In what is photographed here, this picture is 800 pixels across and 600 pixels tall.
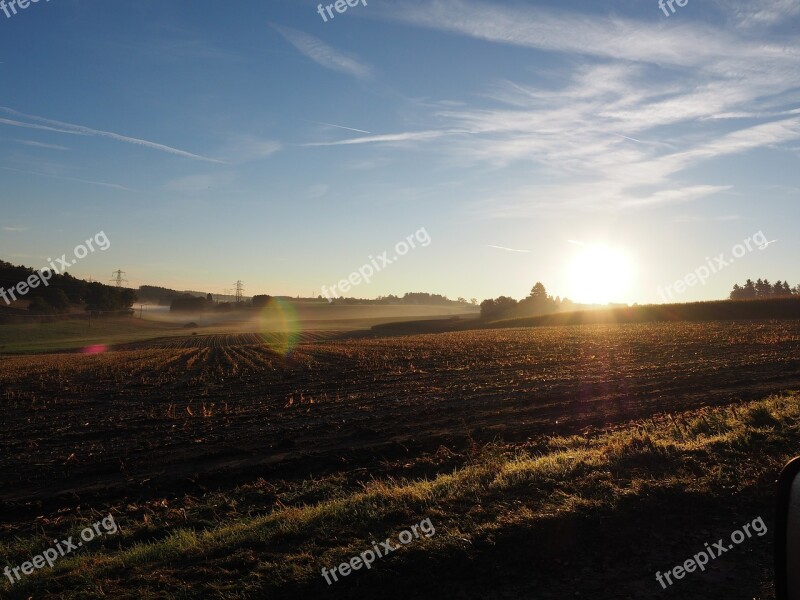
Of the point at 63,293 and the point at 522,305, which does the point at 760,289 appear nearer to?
the point at 522,305

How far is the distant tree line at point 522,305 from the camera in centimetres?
12825

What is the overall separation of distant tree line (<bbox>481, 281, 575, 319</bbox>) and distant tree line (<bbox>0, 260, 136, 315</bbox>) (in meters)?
77.9

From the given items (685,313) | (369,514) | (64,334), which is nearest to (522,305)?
(685,313)

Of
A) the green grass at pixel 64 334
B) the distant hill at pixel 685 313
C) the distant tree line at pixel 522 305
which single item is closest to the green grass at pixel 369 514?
the distant hill at pixel 685 313

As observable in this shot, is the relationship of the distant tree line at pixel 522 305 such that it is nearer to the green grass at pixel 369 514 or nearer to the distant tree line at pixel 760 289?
the distant tree line at pixel 760 289

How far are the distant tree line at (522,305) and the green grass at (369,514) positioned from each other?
116344 millimetres

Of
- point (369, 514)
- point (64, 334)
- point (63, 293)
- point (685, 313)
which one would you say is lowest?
point (369, 514)

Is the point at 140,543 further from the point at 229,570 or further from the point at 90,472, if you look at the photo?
the point at 90,472

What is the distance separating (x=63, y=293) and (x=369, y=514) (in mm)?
124022

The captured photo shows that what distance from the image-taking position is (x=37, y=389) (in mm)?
26672

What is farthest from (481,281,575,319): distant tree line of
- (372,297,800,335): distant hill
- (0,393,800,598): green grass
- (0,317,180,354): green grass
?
(0,393,800,598): green grass

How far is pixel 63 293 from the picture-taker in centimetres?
11338

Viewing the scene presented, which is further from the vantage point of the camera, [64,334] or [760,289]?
[760,289]

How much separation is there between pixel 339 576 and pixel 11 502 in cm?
779
